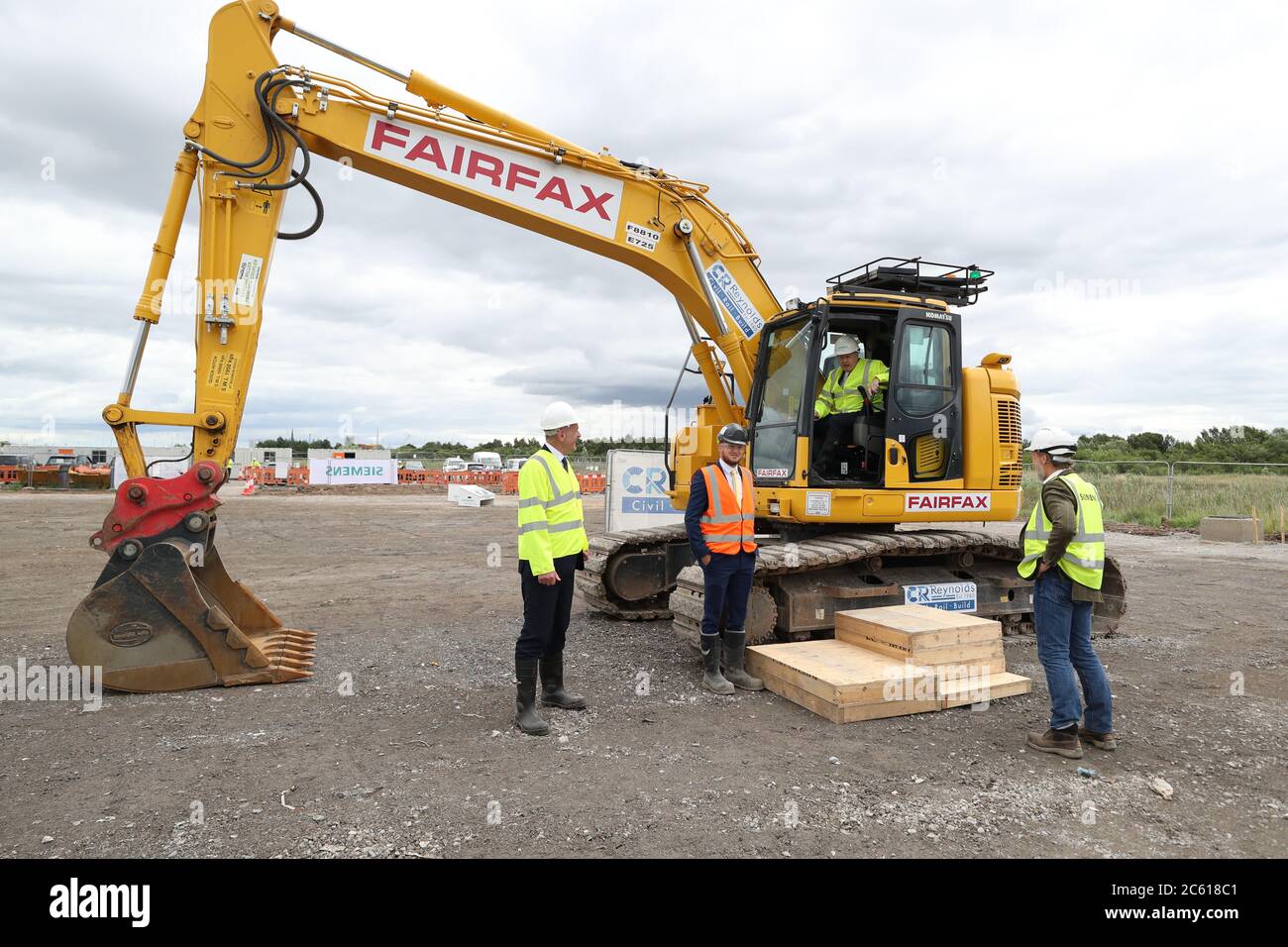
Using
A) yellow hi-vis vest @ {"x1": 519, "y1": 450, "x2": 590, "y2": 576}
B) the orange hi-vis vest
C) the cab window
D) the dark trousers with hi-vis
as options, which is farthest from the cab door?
the dark trousers with hi-vis

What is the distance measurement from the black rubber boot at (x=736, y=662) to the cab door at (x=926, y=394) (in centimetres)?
216

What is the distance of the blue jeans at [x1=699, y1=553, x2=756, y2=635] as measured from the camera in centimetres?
602

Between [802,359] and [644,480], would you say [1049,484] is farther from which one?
[644,480]

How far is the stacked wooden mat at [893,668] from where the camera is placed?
5458 millimetres

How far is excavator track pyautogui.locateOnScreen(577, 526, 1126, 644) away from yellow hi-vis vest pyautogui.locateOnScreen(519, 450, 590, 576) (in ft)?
5.46

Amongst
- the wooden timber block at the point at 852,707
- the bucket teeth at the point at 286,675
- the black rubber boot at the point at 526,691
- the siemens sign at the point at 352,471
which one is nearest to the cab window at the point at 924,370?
the wooden timber block at the point at 852,707

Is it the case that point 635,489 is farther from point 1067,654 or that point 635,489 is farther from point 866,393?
point 1067,654

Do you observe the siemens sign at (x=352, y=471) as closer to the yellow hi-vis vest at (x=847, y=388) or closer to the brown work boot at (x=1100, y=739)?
the yellow hi-vis vest at (x=847, y=388)

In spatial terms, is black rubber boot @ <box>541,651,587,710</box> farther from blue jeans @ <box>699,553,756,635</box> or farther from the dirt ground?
A: blue jeans @ <box>699,553,756,635</box>

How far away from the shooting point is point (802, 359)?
23.3 feet

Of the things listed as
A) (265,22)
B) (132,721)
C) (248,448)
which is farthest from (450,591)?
(248,448)

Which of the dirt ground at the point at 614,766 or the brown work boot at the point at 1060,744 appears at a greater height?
the brown work boot at the point at 1060,744

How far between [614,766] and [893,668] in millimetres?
2319

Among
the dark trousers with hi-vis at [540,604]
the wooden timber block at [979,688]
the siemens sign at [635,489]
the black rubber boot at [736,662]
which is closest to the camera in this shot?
the dark trousers with hi-vis at [540,604]
